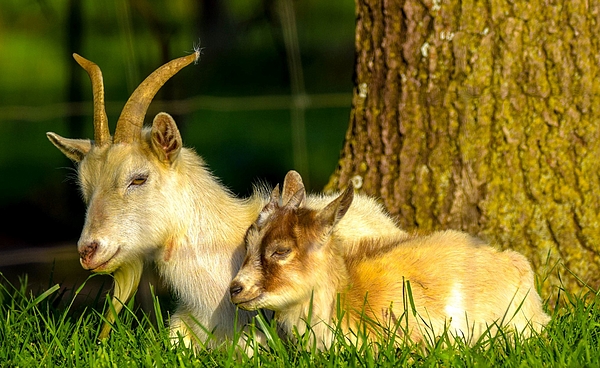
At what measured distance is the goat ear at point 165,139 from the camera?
179 inches

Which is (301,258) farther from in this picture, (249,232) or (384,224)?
(384,224)

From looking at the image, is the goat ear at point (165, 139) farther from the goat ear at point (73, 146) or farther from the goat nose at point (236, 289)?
the goat nose at point (236, 289)

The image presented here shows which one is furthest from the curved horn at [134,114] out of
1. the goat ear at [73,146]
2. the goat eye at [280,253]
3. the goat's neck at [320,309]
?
the goat's neck at [320,309]

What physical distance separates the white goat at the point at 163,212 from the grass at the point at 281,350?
0.73 feet

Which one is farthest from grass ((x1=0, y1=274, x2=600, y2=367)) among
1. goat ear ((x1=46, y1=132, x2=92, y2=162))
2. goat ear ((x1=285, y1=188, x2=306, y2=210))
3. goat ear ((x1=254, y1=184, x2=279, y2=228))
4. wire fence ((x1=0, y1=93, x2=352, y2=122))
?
wire fence ((x1=0, y1=93, x2=352, y2=122))

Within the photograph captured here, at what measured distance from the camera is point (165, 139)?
4.61m

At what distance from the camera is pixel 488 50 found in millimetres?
5168

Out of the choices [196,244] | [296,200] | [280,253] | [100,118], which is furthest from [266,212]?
[100,118]

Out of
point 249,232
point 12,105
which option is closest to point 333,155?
point 12,105

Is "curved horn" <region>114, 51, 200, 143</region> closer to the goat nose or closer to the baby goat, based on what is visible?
the baby goat

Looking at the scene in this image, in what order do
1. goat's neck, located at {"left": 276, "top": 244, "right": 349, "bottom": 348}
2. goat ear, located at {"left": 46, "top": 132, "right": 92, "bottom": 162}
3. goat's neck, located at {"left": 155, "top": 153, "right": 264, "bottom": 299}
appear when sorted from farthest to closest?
goat ear, located at {"left": 46, "top": 132, "right": 92, "bottom": 162}
goat's neck, located at {"left": 155, "top": 153, "right": 264, "bottom": 299}
goat's neck, located at {"left": 276, "top": 244, "right": 349, "bottom": 348}

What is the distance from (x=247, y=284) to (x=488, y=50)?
1.96 meters

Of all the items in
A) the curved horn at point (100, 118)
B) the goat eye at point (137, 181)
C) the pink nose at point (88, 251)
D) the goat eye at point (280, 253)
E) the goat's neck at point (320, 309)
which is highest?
the curved horn at point (100, 118)

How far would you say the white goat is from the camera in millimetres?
4523
